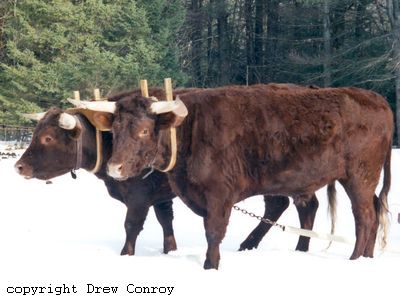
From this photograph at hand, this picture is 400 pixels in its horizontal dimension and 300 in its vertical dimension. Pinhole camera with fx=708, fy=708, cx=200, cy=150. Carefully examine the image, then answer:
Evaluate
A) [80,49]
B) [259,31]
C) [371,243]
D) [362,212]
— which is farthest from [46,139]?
[259,31]

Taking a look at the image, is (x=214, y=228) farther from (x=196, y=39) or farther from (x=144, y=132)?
(x=196, y=39)

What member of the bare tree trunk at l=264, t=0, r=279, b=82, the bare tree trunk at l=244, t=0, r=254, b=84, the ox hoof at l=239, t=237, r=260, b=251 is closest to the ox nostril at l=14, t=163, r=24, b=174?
the ox hoof at l=239, t=237, r=260, b=251

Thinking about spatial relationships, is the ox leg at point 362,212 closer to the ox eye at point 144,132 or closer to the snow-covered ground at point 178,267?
the snow-covered ground at point 178,267

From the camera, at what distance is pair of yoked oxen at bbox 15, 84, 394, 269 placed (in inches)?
258

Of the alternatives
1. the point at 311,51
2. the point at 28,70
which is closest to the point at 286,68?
the point at 311,51

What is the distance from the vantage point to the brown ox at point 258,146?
6.52 m

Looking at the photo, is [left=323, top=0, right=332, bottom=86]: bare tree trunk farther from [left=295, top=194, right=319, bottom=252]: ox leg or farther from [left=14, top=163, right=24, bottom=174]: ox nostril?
[left=14, top=163, right=24, bottom=174]: ox nostril

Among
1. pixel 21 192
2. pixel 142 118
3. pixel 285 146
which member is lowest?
pixel 21 192

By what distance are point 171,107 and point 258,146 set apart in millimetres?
961

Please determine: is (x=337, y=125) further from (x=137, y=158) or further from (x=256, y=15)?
(x=256, y=15)

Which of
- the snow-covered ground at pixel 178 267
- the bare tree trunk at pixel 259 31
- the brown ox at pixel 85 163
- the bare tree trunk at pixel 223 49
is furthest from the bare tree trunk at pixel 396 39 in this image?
the brown ox at pixel 85 163

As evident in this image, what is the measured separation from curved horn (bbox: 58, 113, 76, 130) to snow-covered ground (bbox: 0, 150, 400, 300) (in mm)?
1301

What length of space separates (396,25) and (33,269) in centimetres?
2244

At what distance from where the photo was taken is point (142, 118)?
6.46m
